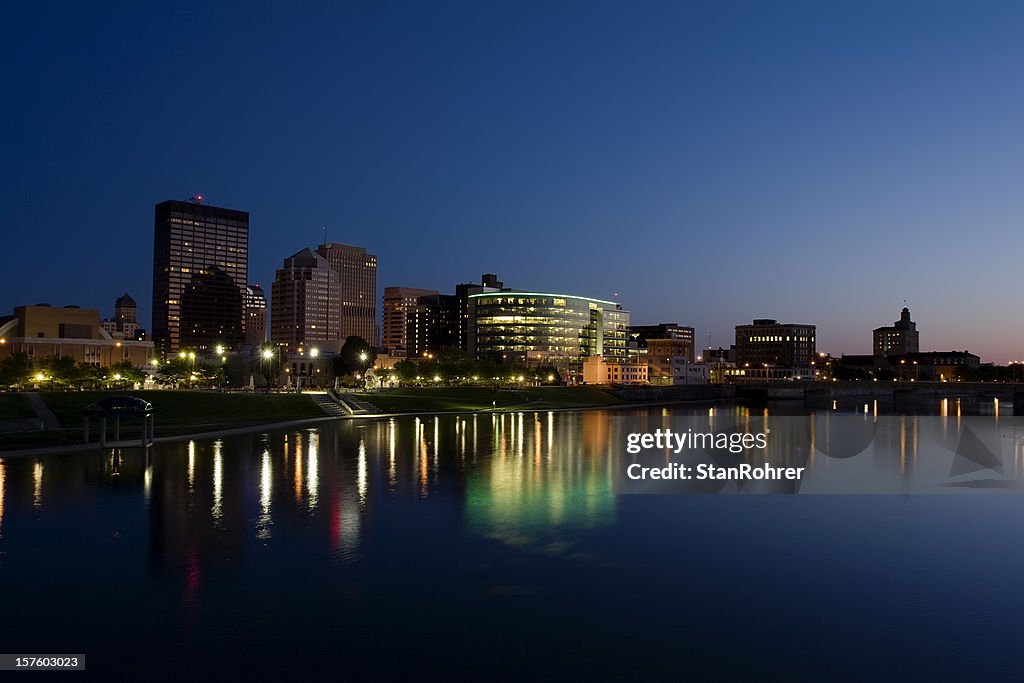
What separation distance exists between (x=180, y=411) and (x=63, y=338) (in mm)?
84649

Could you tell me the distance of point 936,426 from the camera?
324ft

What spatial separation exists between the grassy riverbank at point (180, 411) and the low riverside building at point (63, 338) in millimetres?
57691

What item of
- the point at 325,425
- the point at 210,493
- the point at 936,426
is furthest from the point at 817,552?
the point at 936,426

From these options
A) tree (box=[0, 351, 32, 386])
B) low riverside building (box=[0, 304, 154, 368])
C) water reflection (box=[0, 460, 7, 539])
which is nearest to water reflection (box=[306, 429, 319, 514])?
water reflection (box=[0, 460, 7, 539])

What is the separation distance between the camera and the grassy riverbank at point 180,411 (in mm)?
59250

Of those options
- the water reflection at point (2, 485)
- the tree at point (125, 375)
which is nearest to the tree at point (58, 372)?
the tree at point (125, 375)

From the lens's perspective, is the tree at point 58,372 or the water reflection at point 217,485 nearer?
the water reflection at point 217,485

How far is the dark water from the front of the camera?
1795 cm

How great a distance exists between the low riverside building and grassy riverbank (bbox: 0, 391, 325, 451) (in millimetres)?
57691

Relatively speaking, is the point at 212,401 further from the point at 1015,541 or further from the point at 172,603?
the point at 1015,541

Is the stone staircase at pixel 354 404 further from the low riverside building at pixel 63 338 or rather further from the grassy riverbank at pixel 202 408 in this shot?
the low riverside building at pixel 63 338

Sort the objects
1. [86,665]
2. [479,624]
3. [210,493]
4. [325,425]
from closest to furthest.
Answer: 1. [86,665]
2. [479,624]
3. [210,493]
4. [325,425]

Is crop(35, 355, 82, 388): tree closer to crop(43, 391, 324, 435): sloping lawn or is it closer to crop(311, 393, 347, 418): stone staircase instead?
crop(43, 391, 324, 435): sloping lawn

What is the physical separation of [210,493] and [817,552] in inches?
1155
